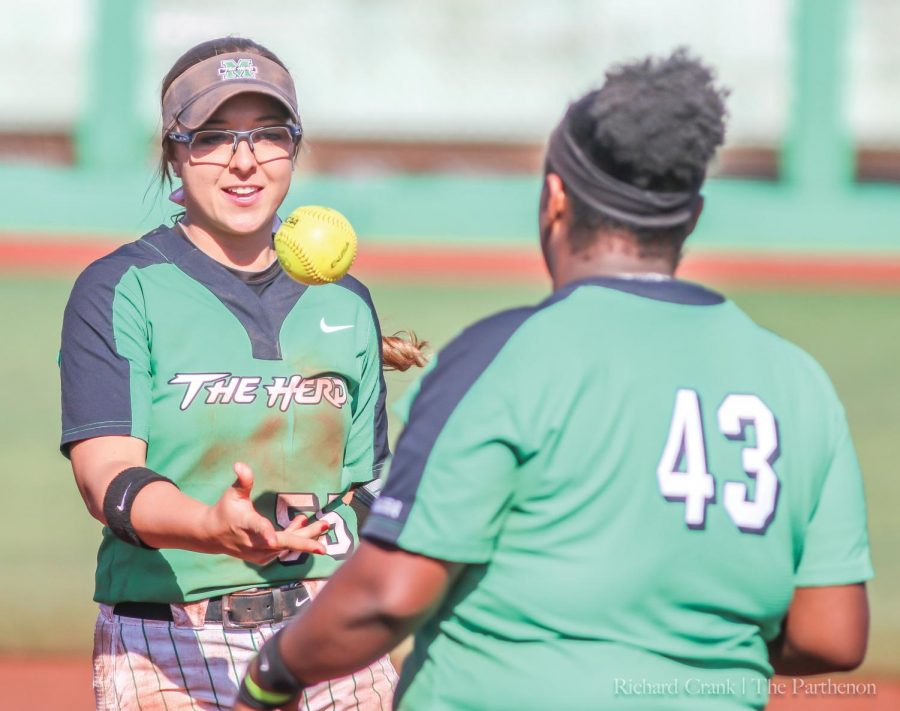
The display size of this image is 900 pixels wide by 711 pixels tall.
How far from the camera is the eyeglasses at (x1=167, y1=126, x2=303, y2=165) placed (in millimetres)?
3432

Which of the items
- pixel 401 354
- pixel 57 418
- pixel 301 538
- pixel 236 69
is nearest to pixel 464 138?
pixel 57 418

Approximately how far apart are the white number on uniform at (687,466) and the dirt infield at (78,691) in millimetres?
4100

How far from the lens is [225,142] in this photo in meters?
3.45

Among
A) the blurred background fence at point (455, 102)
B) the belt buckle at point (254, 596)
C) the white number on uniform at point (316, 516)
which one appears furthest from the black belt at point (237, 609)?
the blurred background fence at point (455, 102)

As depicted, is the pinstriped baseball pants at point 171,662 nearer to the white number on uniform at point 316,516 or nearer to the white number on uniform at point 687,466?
the white number on uniform at point 316,516

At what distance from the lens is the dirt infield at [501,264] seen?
8836 millimetres

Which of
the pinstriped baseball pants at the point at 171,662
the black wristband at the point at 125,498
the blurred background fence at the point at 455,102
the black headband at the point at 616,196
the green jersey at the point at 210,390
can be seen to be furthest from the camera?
the blurred background fence at the point at 455,102

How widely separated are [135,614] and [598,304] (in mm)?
1663

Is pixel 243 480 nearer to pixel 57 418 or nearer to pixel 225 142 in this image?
pixel 225 142

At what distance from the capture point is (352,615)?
221 centimetres

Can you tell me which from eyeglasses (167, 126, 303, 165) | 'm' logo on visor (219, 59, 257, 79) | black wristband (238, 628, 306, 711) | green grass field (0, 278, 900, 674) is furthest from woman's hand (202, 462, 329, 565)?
green grass field (0, 278, 900, 674)

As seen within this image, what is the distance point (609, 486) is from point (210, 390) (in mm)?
1387

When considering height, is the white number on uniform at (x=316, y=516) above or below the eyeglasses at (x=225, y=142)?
below

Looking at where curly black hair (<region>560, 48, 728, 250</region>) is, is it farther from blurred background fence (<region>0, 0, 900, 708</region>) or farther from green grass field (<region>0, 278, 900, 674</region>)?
blurred background fence (<region>0, 0, 900, 708</region>)
